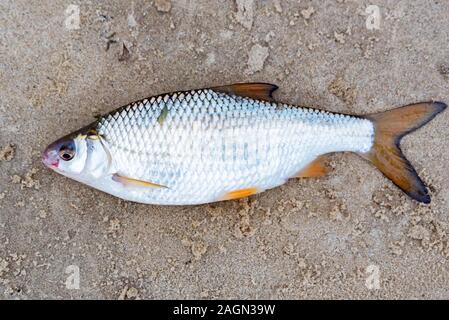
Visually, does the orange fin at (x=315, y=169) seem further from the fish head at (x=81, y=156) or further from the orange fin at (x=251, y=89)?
the fish head at (x=81, y=156)

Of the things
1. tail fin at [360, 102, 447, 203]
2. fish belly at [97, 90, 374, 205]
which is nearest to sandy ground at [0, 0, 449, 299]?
tail fin at [360, 102, 447, 203]

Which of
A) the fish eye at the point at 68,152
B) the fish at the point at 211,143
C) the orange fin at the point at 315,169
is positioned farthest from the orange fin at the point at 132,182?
the orange fin at the point at 315,169

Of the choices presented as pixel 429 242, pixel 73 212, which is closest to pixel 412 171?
pixel 429 242
